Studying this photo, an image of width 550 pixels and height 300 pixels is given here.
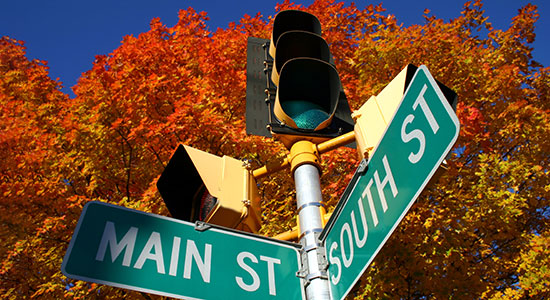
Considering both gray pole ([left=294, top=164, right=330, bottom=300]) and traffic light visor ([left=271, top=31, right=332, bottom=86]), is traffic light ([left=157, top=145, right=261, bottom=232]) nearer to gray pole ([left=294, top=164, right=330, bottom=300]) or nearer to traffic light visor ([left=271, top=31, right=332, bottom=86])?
gray pole ([left=294, top=164, right=330, bottom=300])

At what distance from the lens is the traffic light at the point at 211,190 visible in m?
2.71

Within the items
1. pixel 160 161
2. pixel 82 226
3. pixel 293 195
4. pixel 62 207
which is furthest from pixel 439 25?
pixel 82 226

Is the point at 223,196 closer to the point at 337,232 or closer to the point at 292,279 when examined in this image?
the point at 292,279

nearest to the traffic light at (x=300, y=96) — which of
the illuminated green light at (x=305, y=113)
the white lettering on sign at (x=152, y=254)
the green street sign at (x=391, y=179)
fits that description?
the illuminated green light at (x=305, y=113)

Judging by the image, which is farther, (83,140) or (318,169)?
(83,140)

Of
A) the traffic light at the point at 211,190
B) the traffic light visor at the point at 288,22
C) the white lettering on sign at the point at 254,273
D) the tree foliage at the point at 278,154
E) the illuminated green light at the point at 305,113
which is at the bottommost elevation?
the white lettering on sign at the point at 254,273

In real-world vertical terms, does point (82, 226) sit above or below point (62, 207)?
below

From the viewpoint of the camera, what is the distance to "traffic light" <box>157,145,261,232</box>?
107 inches

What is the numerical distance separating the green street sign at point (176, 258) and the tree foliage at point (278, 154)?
5014 mm

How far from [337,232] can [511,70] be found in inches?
463

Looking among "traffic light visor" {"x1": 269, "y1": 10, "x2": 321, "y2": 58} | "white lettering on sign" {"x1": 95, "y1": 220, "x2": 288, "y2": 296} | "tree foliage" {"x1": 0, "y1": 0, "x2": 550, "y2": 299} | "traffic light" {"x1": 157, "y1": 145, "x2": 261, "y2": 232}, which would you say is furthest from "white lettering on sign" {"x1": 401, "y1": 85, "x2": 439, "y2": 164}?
"tree foliage" {"x1": 0, "y1": 0, "x2": 550, "y2": 299}

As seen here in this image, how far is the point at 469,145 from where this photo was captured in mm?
11070

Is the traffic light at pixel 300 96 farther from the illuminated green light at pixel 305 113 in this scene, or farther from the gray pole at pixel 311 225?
the gray pole at pixel 311 225

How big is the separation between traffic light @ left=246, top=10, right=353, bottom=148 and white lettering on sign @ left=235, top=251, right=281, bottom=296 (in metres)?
0.84
